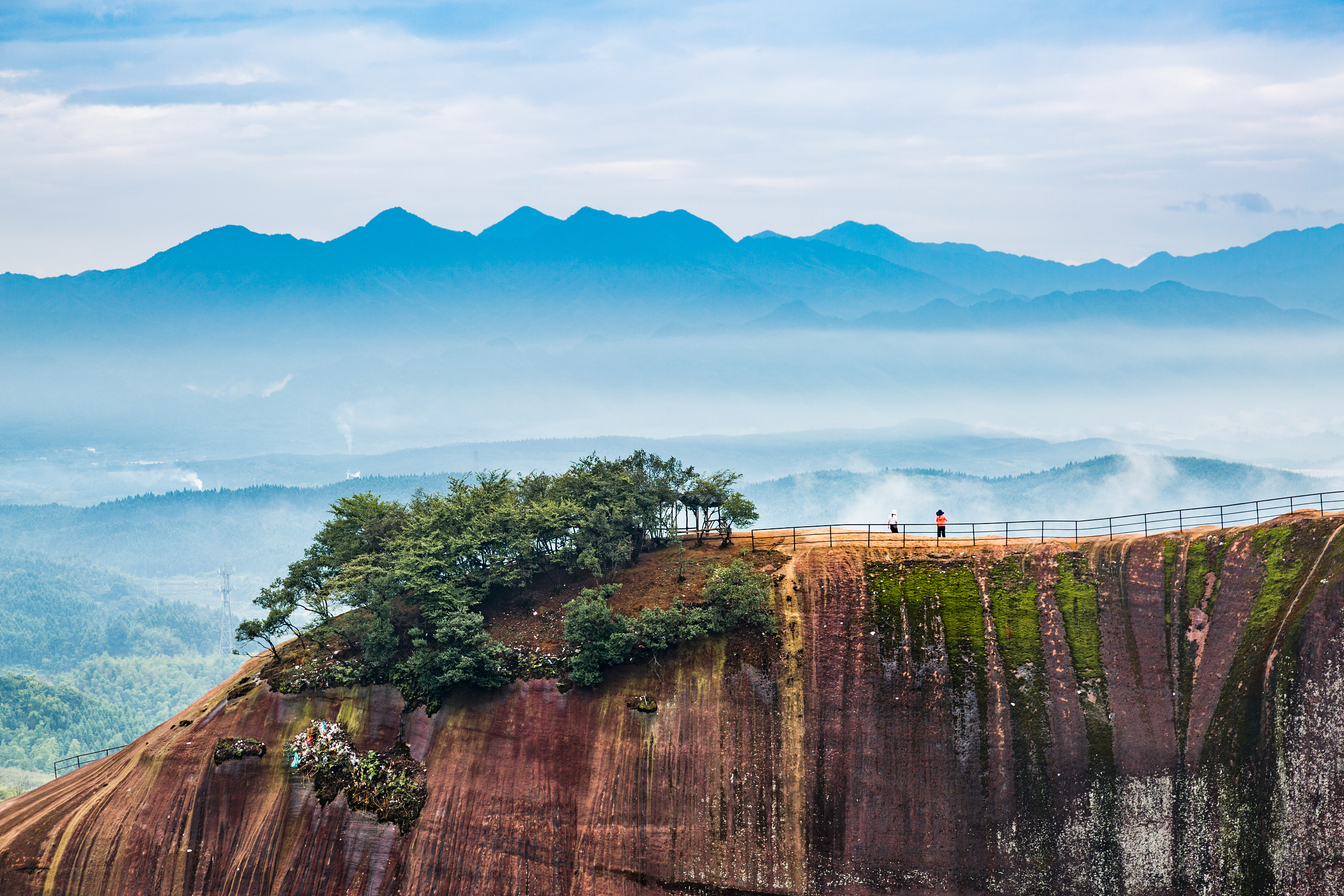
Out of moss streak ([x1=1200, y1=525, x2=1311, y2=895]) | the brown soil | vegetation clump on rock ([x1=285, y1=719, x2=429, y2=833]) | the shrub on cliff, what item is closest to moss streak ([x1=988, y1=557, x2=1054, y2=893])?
moss streak ([x1=1200, y1=525, x2=1311, y2=895])

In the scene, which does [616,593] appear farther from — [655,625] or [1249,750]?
[1249,750]

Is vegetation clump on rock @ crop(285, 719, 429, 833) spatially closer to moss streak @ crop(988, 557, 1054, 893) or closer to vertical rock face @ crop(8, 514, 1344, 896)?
vertical rock face @ crop(8, 514, 1344, 896)

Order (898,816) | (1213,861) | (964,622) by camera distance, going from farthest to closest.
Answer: (964,622)
(898,816)
(1213,861)

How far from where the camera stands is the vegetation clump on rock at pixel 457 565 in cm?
5797

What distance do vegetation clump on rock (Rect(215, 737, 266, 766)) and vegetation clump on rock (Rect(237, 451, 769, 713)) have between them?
3455mm

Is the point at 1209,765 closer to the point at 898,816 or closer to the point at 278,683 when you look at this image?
the point at 898,816

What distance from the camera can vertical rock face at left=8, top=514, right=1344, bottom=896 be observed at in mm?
49281

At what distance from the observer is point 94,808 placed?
2218 inches

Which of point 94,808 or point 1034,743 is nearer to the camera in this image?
point 1034,743

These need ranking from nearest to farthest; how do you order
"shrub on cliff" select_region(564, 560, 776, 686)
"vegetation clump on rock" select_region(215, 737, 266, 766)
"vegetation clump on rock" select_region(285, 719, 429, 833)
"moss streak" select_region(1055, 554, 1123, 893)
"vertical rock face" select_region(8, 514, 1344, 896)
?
1. "vertical rock face" select_region(8, 514, 1344, 896)
2. "moss streak" select_region(1055, 554, 1123, 893)
3. "vegetation clump on rock" select_region(285, 719, 429, 833)
4. "vegetation clump on rock" select_region(215, 737, 266, 766)
5. "shrub on cliff" select_region(564, 560, 776, 686)

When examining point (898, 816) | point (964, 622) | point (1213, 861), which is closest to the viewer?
point (1213, 861)

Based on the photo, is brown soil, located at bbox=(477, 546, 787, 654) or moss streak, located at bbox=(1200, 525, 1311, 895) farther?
brown soil, located at bbox=(477, 546, 787, 654)

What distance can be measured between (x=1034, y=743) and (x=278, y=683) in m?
43.0

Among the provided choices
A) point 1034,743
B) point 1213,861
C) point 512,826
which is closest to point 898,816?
point 1034,743
